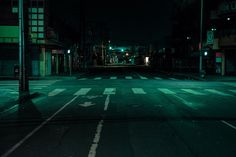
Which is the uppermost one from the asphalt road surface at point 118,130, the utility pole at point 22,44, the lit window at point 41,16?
the lit window at point 41,16

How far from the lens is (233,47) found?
154ft

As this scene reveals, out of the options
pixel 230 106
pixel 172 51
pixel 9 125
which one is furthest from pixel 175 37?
pixel 9 125

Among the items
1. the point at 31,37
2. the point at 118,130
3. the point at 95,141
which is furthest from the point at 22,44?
the point at 31,37

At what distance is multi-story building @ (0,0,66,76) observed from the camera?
44.8 meters

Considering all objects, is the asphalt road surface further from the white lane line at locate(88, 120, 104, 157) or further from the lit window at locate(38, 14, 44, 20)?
the lit window at locate(38, 14, 44, 20)

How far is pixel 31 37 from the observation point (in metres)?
45.3

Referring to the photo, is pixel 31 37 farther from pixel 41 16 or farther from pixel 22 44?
pixel 22 44

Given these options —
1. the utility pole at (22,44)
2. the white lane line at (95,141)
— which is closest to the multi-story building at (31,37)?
the utility pole at (22,44)

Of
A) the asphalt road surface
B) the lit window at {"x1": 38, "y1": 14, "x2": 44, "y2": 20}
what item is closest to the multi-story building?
the lit window at {"x1": 38, "y1": 14, "x2": 44, "y2": 20}

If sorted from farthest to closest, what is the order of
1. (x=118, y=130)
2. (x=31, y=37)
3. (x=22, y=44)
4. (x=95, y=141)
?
(x=31, y=37), (x=22, y=44), (x=118, y=130), (x=95, y=141)

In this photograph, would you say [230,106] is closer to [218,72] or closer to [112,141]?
[112,141]

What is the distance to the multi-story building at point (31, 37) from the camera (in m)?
44.8

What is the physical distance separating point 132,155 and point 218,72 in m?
45.1

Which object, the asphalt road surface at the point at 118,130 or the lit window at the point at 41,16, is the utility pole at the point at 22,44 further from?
the lit window at the point at 41,16
